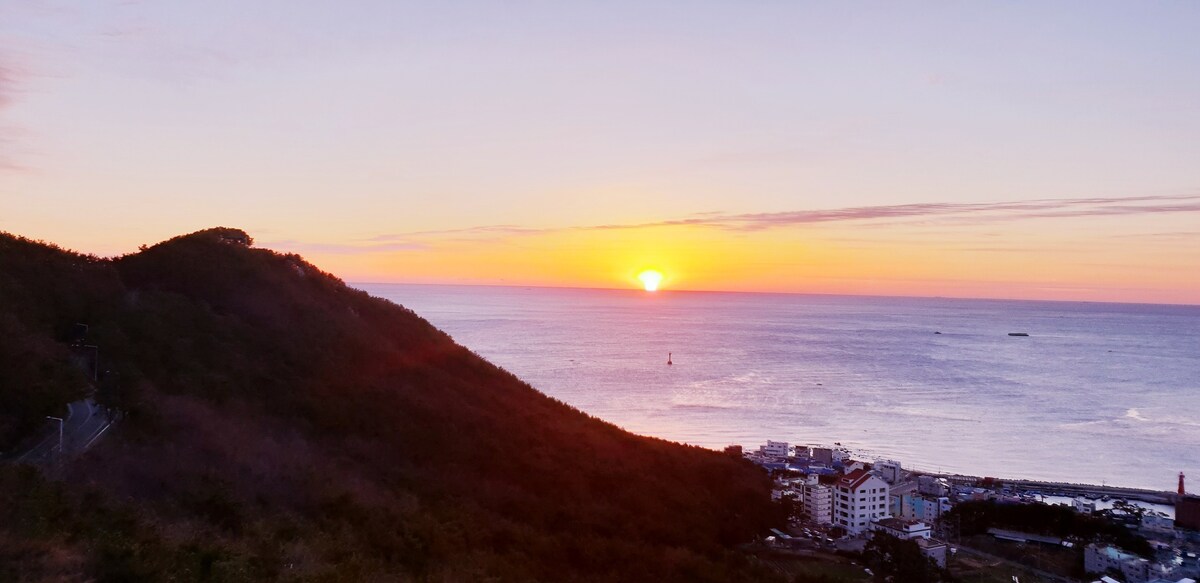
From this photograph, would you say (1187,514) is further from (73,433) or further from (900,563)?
(73,433)

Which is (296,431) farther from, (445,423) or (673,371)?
(673,371)

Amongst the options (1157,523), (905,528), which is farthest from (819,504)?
(1157,523)

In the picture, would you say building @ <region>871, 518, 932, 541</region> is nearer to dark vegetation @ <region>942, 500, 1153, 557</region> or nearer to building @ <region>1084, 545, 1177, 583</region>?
dark vegetation @ <region>942, 500, 1153, 557</region>

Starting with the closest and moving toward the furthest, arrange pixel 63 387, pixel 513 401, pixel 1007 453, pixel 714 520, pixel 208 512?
pixel 208 512 → pixel 63 387 → pixel 714 520 → pixel 513 401 → pixel 1007 453

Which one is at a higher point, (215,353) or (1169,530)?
(215,353)

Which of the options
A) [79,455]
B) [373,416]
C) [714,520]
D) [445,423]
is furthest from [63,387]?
[714,520]

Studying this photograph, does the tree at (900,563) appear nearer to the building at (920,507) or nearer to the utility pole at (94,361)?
the building at (920,507)
